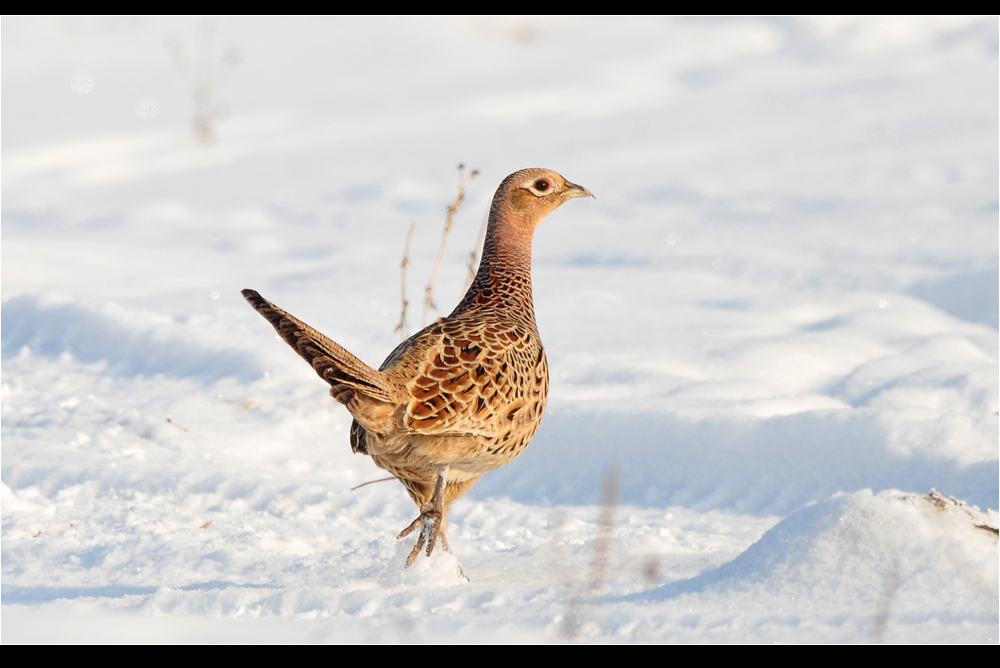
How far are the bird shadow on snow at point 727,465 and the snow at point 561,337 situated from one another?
0.05 ft

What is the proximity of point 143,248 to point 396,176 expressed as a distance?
2743 millimetres

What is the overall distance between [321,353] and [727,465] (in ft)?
7.58

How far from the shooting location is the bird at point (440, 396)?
3047mm

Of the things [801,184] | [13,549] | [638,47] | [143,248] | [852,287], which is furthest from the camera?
[638,47]

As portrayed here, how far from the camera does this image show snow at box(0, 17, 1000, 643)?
2822 mm

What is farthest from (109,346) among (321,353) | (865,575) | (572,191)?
(865,575)

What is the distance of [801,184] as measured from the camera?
31.6ft

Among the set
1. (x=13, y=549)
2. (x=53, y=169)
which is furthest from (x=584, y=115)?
(x=13, y=549)

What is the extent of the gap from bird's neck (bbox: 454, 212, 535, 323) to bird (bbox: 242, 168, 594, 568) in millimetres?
109

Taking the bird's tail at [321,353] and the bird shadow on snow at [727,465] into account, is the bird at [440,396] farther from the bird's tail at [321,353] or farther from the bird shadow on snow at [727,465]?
the bird shadow on snow at [727,465]

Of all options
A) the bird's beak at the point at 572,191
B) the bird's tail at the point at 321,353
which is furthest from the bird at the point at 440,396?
the bird's beak at the point at 572,191

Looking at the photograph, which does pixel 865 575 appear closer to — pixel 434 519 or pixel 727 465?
pixel 434 519

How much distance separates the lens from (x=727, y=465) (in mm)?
4641

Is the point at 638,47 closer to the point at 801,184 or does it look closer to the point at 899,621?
the point at 801,184
